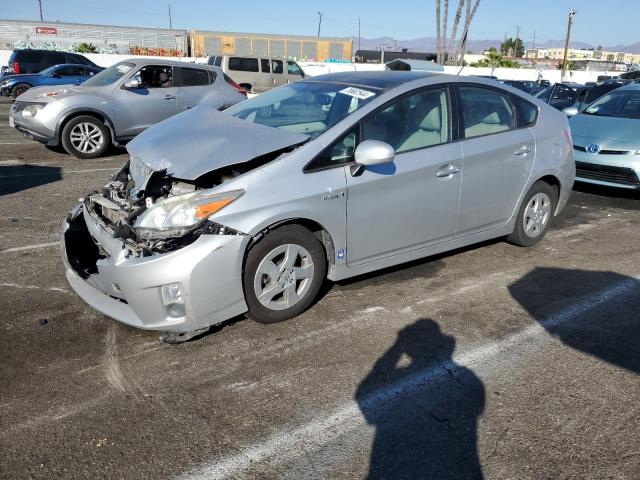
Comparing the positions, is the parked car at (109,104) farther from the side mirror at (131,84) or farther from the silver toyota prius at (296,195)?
the silver toyota prius at (296,195)

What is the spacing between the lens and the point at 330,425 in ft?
9.37

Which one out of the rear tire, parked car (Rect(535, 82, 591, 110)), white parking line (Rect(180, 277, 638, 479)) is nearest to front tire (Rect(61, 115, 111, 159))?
white parking line (Rect(180, 277, 638, 479))

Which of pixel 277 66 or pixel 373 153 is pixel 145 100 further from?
pixel 277 66

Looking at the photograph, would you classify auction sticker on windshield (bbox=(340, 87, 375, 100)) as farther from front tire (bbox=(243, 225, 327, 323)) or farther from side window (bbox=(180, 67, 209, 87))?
side window (bbox=(180, 67, 209, 87))

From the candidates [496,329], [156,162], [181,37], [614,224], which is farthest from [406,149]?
[181,37]

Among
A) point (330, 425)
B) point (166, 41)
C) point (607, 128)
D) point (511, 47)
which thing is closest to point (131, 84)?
point (607, 128)

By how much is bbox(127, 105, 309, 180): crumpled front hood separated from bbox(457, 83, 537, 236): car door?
154 centimetres

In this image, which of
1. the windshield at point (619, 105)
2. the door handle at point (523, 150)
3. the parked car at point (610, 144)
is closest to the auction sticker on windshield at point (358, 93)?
the door handle at point (523, 150)

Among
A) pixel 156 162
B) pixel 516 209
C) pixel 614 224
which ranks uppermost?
pixel 156 162

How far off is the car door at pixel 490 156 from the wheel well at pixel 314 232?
4.29 feet

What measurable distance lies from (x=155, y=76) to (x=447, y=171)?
7855 mm

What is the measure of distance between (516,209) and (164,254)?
10.9ft

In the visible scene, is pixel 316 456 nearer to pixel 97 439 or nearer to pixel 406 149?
pixel 97 439

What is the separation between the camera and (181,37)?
5447cm
